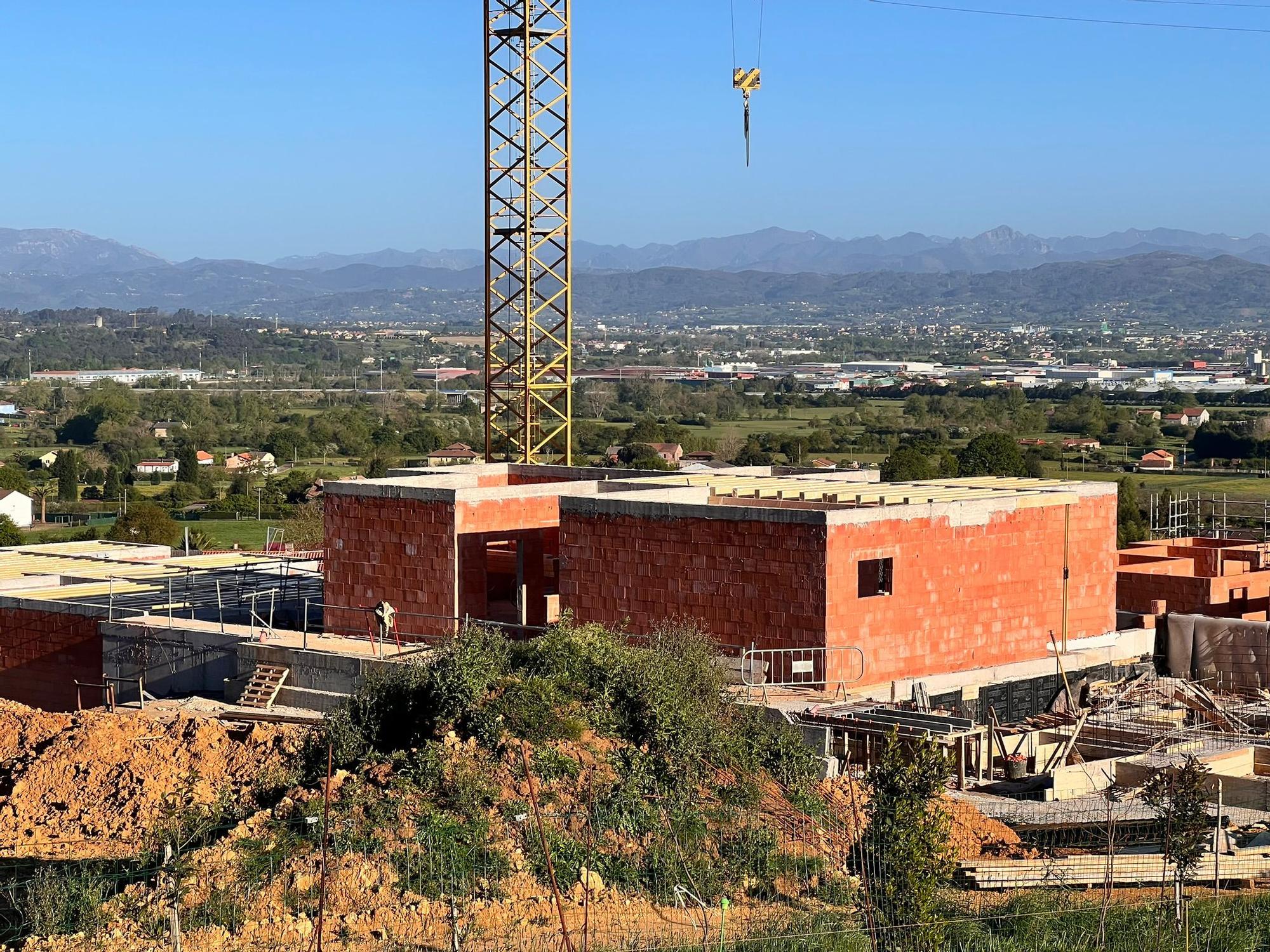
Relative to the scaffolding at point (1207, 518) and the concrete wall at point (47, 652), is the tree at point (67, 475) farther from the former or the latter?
the concrete wall at point (47, 652)

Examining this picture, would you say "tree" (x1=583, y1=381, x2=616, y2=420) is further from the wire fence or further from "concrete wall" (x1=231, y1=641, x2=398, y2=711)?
the wire fence

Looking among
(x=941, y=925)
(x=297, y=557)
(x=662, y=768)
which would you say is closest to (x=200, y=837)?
(x=662, y=768)

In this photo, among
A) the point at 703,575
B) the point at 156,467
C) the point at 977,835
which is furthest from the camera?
the point at 156,467

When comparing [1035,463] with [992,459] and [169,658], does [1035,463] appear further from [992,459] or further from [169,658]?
[169,658]

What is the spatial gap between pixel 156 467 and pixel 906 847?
92696mm

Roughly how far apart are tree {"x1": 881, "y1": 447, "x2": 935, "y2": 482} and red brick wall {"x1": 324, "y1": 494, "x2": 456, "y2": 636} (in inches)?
1785

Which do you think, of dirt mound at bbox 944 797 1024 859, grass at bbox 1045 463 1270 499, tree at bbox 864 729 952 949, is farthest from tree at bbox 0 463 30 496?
tree at bbox 864 729 952 949

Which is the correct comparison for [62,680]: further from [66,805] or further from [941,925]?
[941,925]

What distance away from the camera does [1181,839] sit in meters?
15.5

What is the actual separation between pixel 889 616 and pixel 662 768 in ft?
24.1

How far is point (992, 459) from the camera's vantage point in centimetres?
7700

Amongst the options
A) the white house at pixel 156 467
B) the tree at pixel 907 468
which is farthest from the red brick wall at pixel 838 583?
the white house at pixel 156 467

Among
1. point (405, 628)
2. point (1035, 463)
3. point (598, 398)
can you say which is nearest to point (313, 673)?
point (405, 628)

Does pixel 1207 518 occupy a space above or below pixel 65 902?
below
